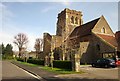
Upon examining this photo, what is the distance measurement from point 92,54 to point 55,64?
13901 mm

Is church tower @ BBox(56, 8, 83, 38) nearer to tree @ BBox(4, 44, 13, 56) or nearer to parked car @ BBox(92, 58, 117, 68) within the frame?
parked car @ BBox(92, 58, 117, 68)

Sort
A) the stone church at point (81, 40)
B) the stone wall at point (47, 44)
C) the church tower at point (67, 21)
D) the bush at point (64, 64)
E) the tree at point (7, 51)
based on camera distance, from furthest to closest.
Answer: the tree at point (7, 51) → the church tower at point (67, 21) → the stone wall at point (47, 44) → the stone church at point (81, 40) → the bush at point (64, 64)

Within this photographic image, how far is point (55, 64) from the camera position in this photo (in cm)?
3072

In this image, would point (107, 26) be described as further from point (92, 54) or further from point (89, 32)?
point (92, 54)

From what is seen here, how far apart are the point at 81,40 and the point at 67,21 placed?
43.4 ft

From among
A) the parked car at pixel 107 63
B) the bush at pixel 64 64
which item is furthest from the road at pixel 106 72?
the parked car at pixel 107 63

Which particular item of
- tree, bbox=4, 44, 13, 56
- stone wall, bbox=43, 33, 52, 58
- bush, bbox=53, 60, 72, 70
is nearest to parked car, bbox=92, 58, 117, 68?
bush, bbox=53, 60, 72, 70

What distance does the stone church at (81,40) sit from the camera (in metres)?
39.1

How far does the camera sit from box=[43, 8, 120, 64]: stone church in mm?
39125

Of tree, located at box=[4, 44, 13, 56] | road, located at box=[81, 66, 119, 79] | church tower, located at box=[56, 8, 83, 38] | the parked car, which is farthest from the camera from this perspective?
tree, located at box=[4, 44, 13, 56]

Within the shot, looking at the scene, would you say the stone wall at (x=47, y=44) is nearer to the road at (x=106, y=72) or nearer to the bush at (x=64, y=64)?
the bush at (x=64, y=64)

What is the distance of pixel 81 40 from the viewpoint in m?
47.6

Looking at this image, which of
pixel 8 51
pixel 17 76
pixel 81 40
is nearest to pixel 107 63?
pixel 17 76

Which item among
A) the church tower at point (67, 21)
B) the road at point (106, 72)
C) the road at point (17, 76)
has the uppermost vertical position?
the church tower at point (67, 21)
